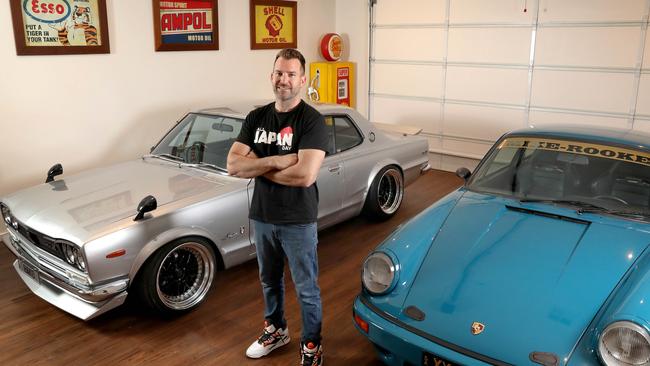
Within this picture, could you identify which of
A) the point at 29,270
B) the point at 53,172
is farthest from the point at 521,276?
the point at 53,172

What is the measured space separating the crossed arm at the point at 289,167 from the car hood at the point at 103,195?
107 cm

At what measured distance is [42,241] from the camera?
3.56m

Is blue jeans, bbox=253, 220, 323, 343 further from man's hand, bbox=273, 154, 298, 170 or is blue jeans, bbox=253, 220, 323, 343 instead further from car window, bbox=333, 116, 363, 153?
car window, bbox=333, 116, 363, 153

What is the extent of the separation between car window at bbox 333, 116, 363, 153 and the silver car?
2cm

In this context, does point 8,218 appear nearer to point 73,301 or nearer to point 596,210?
point 73,301

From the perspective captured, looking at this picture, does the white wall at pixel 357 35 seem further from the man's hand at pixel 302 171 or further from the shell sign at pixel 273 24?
the man's hand at pixel 302 171

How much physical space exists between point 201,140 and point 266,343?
2.00 metres

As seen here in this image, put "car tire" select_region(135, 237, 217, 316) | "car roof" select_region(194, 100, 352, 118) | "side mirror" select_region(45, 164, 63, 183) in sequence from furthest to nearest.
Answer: "car roof" select_region(194, 100, 352, 118) → "side mirror" select_region(45, 164, 63, 183) → "car tire" select_region(135, 237, 217, 316)

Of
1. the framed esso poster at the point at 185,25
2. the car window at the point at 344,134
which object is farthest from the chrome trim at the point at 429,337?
the framed esso poster at the point at 185,25


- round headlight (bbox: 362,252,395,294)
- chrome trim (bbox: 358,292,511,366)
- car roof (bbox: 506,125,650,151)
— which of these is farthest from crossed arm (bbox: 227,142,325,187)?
car roof (bbox: 506,125,650,151)

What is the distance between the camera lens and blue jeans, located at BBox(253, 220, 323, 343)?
9.33 ft

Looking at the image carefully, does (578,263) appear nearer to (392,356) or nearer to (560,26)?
(392,356)

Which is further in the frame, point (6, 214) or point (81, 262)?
point (6, 214)

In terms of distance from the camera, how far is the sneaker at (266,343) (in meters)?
3.27
